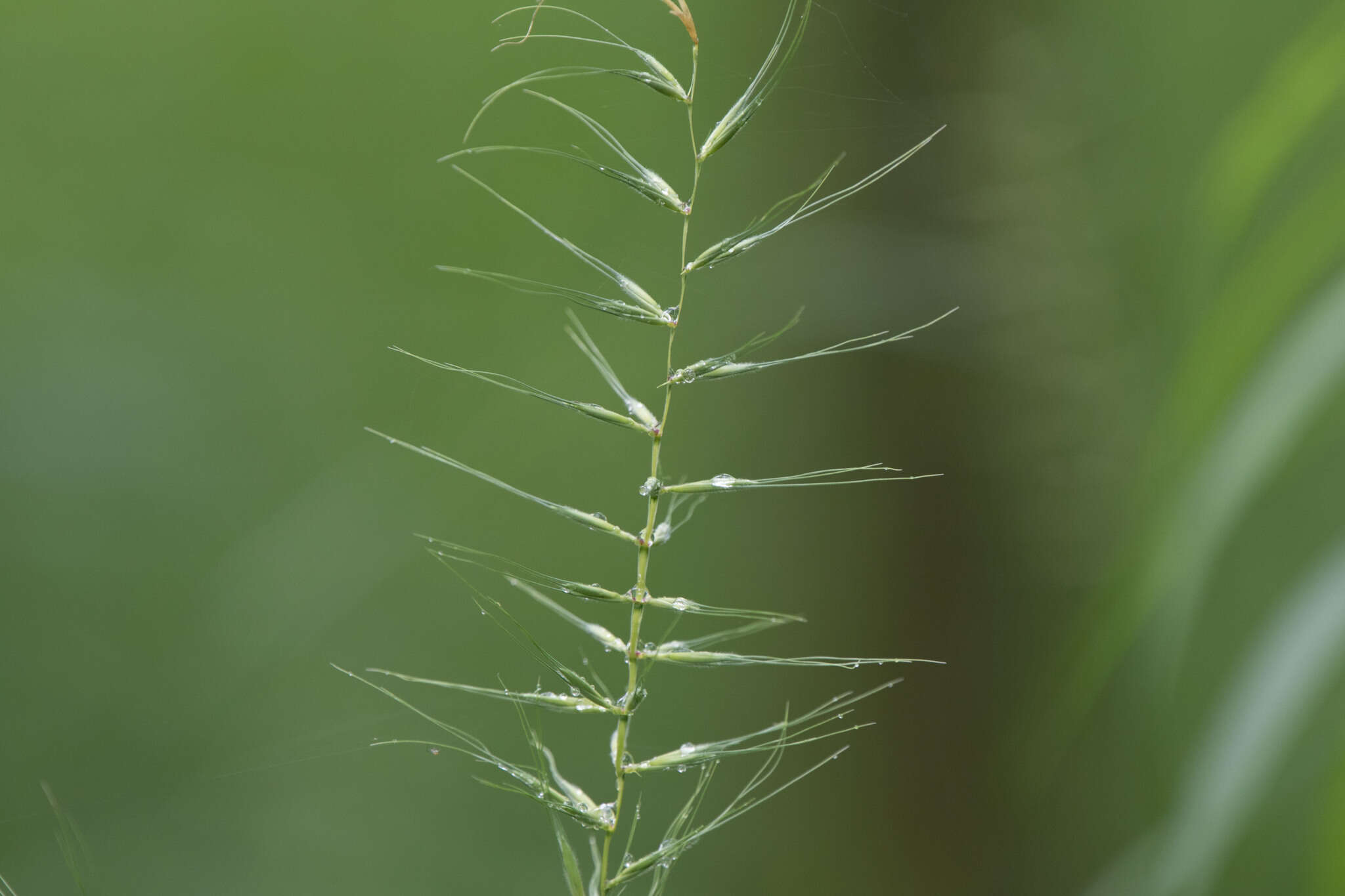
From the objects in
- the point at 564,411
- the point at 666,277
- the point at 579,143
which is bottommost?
the point at 564,411

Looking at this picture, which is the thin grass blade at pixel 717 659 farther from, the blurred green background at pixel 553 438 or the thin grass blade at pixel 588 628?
the blurred green background at pixel 553 438

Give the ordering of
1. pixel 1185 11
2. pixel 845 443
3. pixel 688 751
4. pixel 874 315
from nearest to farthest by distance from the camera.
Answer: pixel 688 751 < pixel 1185 11 < pixel 874 315 < pixel 845 443

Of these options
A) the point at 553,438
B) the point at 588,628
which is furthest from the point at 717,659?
the point at 553,438

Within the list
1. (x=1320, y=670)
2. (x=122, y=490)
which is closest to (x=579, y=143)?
(x=122, y=490)

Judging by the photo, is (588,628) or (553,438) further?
(553,438)

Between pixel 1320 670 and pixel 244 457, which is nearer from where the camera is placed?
pixel 1320 670

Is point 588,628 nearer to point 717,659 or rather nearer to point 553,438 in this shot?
point 717,659

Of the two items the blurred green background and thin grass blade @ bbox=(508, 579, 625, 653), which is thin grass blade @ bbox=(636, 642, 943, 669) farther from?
the blurred green background

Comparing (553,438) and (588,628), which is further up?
(588,628)

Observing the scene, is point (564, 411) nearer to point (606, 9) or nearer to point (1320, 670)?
point (606, 9)

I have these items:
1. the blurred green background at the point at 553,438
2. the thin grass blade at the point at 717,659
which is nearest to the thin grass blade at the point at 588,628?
the thin grass blade at the point at 717,659
